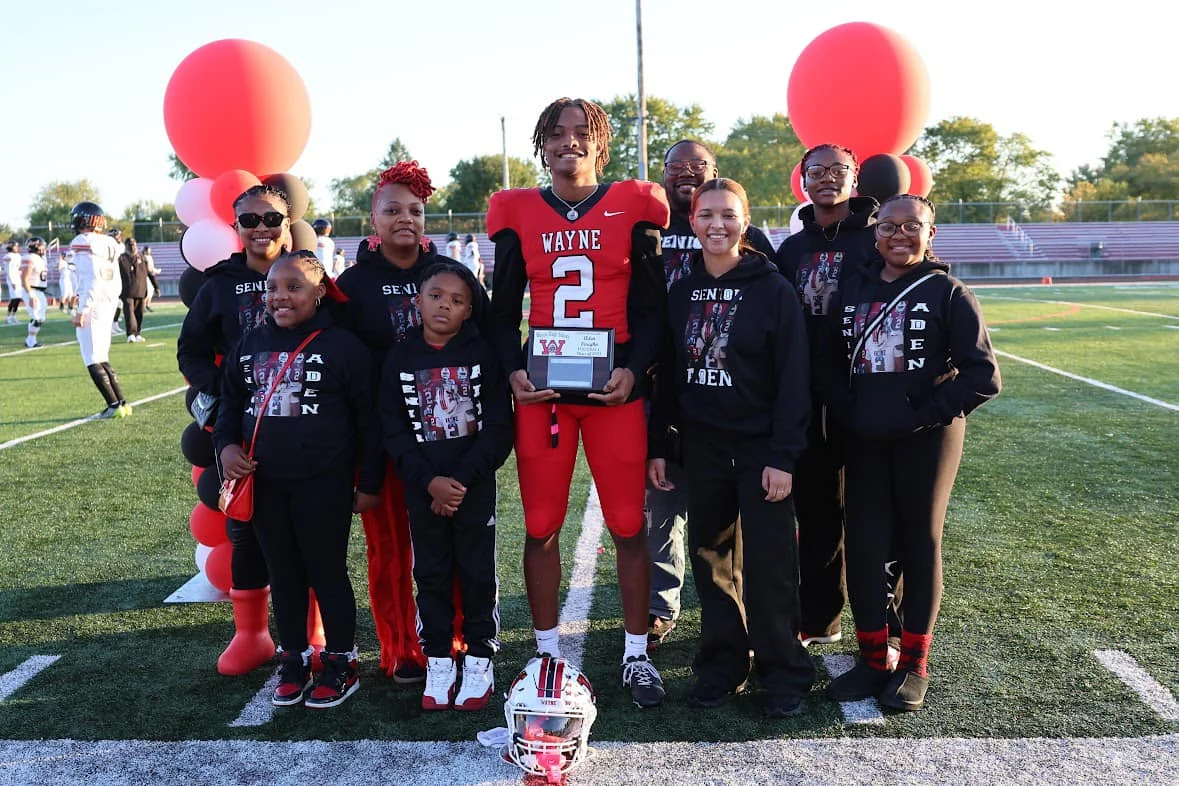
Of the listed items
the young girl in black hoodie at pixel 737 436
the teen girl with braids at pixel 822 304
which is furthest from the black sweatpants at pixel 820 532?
the young girl in black hoodie at pixel 737 436

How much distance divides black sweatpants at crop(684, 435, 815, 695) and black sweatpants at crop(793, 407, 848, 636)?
37 cm

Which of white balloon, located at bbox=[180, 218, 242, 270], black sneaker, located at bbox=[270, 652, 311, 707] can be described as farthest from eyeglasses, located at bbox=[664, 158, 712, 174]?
black sneaker, located at bbox=[270, 652, 311, 707]

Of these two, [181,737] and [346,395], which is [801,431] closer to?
[346,395]

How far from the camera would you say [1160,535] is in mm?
4676

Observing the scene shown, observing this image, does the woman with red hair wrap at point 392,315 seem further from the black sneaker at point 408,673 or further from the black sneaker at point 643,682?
the black sneaker at point 643,682

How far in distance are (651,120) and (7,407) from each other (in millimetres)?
55271

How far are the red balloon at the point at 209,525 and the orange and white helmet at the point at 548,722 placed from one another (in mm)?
1905

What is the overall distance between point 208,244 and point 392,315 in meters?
1.11

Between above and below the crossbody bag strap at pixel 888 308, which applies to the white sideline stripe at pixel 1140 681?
below

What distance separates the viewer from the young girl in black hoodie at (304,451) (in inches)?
122

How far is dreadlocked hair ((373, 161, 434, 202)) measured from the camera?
130 inches

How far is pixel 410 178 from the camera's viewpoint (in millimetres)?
3316

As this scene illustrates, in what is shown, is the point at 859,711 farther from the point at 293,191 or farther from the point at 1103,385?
the point at 1103,385

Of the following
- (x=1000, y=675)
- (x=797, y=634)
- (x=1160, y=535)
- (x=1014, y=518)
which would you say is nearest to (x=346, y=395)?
(x=797, y=634)
